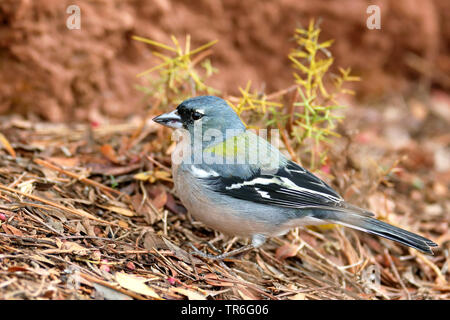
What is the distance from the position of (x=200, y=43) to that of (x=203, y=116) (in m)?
2.64

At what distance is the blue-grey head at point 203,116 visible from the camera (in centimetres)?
390

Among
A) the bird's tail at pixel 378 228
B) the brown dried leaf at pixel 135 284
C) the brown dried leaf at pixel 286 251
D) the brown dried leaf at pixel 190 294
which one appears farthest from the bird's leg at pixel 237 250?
the brown dried leaf at pixel 135 284

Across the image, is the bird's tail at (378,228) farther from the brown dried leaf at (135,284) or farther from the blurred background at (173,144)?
the brown dried leaf at (135,284)

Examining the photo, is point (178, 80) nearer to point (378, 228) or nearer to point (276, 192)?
point (276, 192)

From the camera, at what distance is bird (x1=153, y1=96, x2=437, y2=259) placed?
3658 millimetres

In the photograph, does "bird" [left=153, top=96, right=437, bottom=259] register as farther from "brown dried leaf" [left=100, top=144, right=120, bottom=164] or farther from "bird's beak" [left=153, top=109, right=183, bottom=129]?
"brown dried leaf" [left=100, top=144, right=120, bottom=164]

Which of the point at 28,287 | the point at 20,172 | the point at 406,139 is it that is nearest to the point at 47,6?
the point at 20,172

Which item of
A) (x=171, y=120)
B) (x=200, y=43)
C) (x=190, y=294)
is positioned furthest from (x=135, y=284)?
(x=200, y=43)

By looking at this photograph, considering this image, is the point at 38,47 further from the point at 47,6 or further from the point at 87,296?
the point at 87,296

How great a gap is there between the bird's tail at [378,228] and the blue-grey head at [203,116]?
1.02 m

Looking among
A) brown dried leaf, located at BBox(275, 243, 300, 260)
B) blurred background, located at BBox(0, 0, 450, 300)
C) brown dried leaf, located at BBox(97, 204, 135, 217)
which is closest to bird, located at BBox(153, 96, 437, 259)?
brown dried leaf, located at BBox(275, 243, 300, 260)

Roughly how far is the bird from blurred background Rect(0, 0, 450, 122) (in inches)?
55.6

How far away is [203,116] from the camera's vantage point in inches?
155

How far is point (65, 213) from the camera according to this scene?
142 inches
